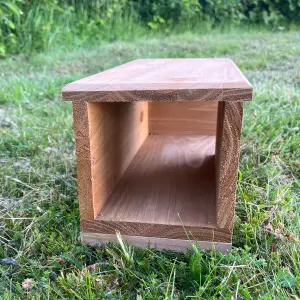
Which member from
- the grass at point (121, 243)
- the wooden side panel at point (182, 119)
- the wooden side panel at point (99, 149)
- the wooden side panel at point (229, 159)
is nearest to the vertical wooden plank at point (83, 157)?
the wooden side panel at point (99, 149)

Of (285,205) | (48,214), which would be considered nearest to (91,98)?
(48,214)

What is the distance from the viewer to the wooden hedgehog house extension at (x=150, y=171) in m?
0.95

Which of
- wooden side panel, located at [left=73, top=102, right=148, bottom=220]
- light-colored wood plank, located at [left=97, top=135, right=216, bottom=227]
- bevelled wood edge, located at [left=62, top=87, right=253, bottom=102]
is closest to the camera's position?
bevelled wood edge, located at [left=62, top=87, right=253, bottom=102]

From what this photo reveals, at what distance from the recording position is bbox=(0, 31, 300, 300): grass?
3.10 ft

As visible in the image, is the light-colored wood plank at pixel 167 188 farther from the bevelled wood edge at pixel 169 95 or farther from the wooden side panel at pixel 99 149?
the bevelled wood edge at pixel 169 95

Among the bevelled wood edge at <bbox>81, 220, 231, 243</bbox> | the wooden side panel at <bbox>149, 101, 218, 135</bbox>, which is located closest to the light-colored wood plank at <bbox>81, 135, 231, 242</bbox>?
the bevelled wood edge at <bbox>81, 220, 231, 243</bbox>

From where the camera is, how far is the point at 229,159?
3.25ft

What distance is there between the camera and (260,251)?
107cm

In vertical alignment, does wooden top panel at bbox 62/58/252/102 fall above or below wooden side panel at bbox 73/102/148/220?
above

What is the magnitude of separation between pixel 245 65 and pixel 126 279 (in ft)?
9.37

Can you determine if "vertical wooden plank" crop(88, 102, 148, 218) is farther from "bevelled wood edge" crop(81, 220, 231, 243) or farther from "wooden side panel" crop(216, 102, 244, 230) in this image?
"wooden side panel" crop(216, 102, 244, 230)

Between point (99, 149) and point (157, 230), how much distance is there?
11.5 inches

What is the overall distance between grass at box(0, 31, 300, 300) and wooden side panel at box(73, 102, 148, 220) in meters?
0.14

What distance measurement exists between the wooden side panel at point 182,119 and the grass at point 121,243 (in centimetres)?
24
